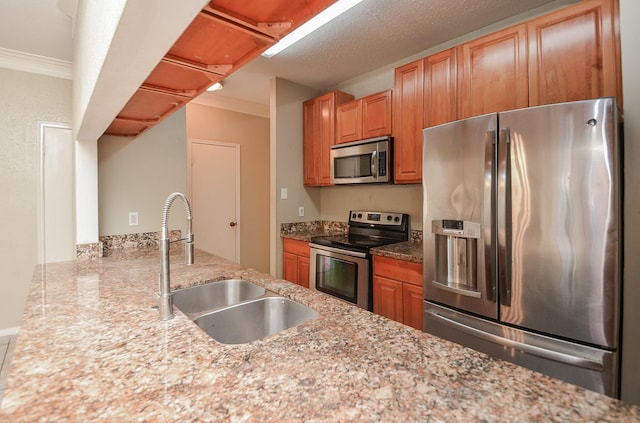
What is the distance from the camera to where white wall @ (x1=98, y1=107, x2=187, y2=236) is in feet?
8.10

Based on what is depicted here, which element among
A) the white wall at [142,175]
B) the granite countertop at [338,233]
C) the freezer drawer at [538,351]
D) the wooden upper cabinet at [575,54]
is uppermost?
the wooden upper cabinet at [575,54]

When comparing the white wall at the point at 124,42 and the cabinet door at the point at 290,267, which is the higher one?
the white wall at the point at 124,42

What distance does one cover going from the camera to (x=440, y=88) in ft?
7.22

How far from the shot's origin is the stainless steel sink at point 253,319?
3.92 ft

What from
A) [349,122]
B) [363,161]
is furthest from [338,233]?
[349,122]

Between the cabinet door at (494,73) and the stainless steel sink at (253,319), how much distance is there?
1.74 metres

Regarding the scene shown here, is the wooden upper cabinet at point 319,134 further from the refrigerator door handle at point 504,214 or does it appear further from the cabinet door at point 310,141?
the refrigerator door handle at point 504,214

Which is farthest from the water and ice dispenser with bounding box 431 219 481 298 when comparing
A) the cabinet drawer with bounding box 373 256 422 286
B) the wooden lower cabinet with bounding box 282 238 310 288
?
the wooden lower cabinet with bounding box 282 238 310 288

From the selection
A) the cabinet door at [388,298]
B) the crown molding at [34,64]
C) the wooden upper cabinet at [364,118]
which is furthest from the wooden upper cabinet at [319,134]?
the crown molding at [34,64]

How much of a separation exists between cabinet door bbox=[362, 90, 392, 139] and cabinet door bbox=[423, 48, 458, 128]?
1.28 feet

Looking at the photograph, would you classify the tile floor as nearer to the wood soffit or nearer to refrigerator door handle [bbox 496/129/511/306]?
the wood soffit

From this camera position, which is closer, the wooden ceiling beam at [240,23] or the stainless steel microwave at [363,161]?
the wooden ceiling beam at [240,23]

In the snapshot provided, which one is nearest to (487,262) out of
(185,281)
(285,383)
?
(285,383)

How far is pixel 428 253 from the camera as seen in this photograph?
1.88 metres
